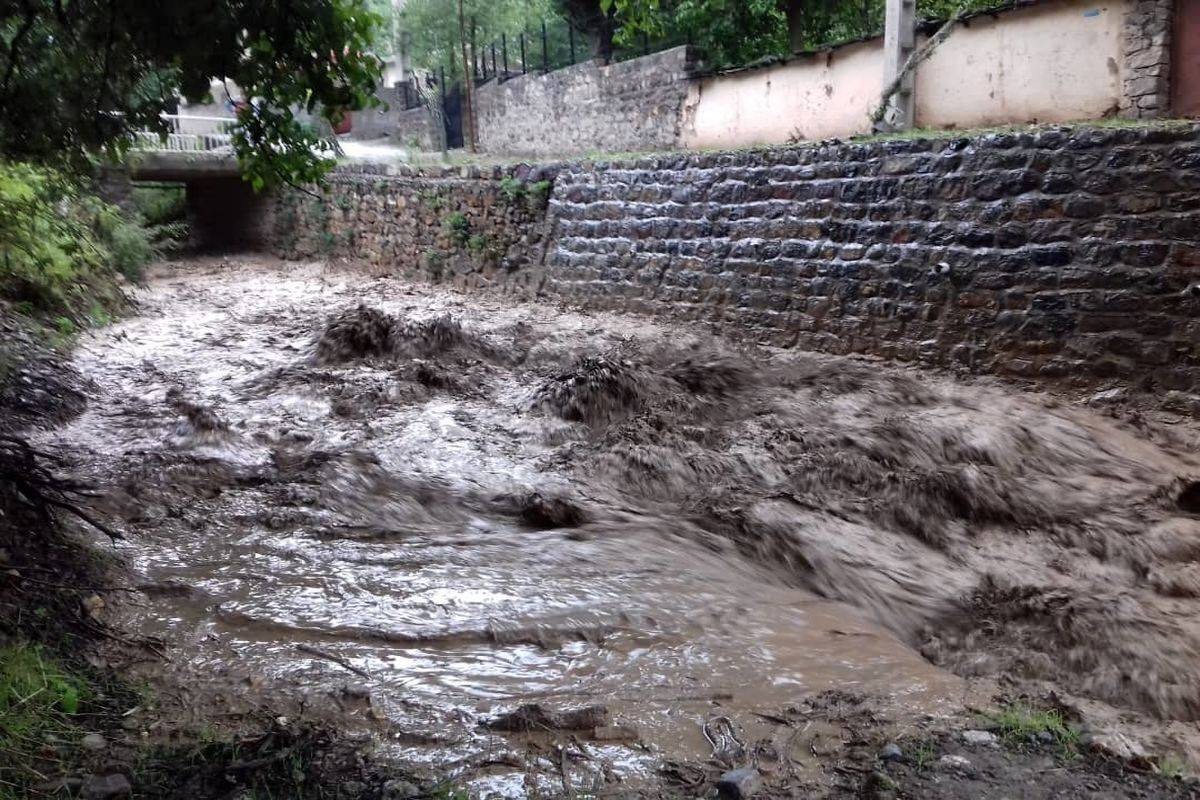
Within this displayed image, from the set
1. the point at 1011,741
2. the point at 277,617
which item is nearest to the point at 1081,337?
the point at 1011,741

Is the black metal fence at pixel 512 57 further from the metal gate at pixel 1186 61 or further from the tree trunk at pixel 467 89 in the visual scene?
the metal gate at pixel 1186 61

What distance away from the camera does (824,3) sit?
14.3 m

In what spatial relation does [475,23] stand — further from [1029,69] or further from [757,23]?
[1029,69]

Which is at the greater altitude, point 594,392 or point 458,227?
point 458,227

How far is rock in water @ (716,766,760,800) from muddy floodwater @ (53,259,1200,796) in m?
0.19

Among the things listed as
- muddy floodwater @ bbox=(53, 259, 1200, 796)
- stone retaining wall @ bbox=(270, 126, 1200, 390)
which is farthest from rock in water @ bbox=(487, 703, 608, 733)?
stone retaining wall @ bbox=(270, 126, 1200, 390)

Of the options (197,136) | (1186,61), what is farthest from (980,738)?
(197,136)

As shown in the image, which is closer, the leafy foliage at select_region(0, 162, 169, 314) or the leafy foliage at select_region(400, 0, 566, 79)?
the leafy foliage at select_region(0, 162, 169, 314)

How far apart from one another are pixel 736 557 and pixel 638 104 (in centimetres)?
1032

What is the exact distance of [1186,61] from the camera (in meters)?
7.66

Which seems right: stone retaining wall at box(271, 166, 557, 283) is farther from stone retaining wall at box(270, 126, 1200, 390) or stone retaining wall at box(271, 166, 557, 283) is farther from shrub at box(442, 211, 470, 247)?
stone retaining wall at box(270, 126, 1200, 390)

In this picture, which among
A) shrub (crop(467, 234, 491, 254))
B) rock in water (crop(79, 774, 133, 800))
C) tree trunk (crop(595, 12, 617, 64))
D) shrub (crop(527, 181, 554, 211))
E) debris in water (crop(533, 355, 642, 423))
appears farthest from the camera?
tree trunk (crop(595, 12, 617, 64))

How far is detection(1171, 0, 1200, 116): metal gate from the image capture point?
7566 mm

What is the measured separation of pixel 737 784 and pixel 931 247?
18.1 feet
